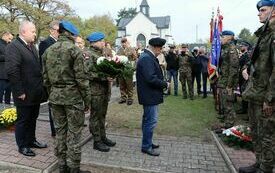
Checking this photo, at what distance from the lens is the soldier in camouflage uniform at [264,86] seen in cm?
452

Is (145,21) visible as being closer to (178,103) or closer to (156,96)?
(178,103)

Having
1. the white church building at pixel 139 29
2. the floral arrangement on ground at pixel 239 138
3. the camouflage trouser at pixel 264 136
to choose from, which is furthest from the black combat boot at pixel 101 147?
the white church building at pixel 139 29

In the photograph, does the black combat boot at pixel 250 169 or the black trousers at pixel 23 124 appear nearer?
the black combat boot at pixel 250 169

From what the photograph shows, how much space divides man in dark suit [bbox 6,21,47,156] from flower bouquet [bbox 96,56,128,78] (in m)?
1.06

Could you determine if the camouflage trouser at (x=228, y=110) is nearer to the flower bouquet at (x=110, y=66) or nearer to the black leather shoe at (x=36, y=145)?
the flower bouquet at (x=110, y=66)

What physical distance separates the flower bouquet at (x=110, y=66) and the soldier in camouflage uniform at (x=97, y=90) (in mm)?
144

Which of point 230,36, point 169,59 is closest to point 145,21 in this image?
point 169,59

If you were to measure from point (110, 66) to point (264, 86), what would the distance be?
261 centimetres

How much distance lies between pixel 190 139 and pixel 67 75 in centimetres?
362

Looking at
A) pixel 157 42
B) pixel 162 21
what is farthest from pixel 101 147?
pixel 162 21

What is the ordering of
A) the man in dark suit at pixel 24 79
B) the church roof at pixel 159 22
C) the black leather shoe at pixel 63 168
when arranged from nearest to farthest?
1. the black leather shoe at pixel 63 168
2. the man in dark suit at pixel 24 79
3. the church roof at pixel 159 22

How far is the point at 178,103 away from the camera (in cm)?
1213

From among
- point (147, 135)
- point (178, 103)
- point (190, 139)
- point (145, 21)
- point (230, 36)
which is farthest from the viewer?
point (145, 21)

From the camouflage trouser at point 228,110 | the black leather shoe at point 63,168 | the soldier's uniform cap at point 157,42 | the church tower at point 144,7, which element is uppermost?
the church tower at point 144,7
